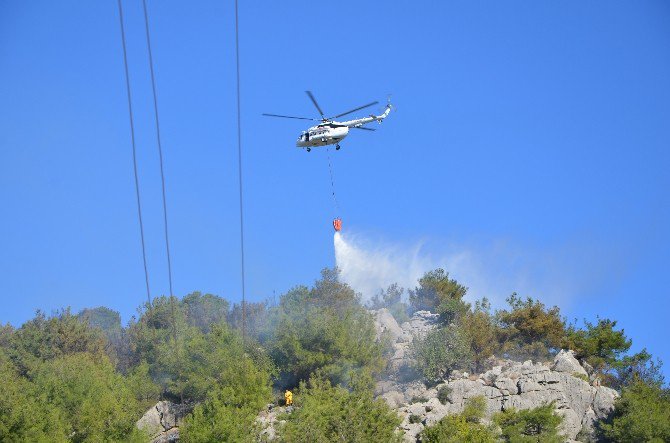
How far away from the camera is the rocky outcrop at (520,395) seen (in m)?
63.5

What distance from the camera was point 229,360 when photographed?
72.6 metres

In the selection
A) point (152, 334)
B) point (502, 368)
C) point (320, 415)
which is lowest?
point (320, 415)

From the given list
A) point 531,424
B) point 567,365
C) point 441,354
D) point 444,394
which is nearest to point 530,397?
point 531,424

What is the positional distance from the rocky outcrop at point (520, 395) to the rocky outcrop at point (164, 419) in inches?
610

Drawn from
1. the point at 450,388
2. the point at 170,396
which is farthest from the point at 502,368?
the point at 170,396

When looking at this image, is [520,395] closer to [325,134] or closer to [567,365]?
[567,365]

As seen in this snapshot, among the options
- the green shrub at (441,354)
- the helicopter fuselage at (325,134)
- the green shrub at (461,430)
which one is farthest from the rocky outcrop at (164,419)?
the helicopter fuselage at (325,134)

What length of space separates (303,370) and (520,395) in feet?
60.3

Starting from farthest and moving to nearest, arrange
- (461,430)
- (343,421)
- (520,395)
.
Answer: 1. (520,395)
2. (461,430)
3. (343,421)

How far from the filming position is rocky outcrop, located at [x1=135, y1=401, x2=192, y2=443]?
70312 mm

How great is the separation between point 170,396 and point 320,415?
77.2 feet

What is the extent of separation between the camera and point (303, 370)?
75312 mm

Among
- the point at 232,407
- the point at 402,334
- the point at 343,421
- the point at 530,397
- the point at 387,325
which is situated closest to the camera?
the point at 343,421

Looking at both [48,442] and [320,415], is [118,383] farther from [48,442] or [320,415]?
[320,415]
